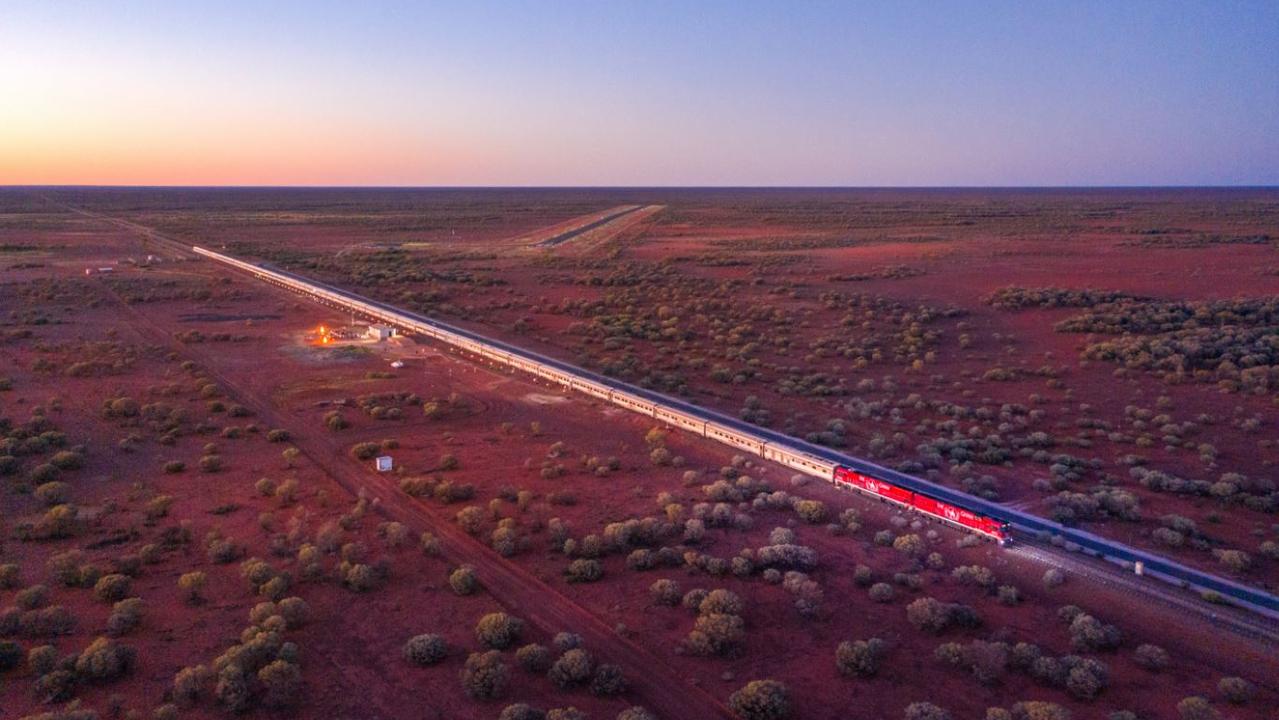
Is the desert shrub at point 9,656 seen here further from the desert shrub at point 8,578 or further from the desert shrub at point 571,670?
the desert shrub at point 571,670

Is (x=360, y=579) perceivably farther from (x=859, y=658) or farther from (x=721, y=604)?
(x=859, y=658)

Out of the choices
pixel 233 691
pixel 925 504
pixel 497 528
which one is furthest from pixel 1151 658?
pixel 233 691

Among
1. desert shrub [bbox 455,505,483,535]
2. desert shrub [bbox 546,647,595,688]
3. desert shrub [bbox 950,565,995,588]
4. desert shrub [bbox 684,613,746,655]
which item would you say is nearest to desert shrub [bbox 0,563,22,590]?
desert shrub [bbox 455,505,483,535]

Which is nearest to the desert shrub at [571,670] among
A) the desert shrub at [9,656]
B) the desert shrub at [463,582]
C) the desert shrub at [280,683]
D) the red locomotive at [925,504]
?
the desert shrub at [463,582]

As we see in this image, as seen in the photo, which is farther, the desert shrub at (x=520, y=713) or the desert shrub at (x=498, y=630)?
the desert shrub at (x=498, y=630)

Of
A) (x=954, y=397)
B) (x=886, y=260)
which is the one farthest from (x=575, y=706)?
(x=886, y=260)

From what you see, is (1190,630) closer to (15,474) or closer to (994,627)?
(994,627)

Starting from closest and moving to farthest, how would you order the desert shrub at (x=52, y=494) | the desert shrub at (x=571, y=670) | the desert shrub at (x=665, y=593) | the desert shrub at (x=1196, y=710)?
the desert shrub at (x=1196, y=710) → the desert shrub at (x=571, y=670) → the desert shrub at (x=665, y=593) → the desert shrub at (x=52, y=494)
